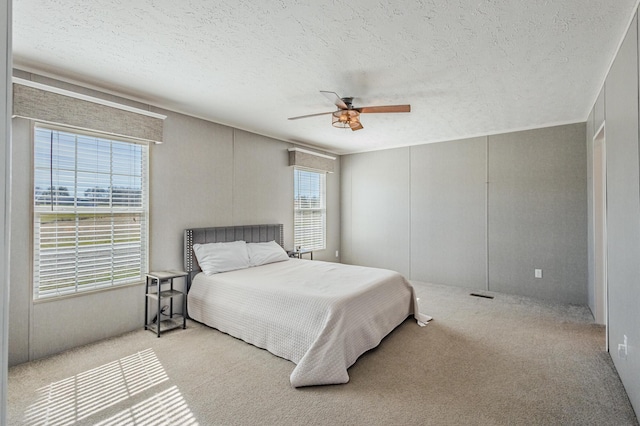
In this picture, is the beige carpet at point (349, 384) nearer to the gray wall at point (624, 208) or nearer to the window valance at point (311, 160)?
the gray wall at point (624, 208)

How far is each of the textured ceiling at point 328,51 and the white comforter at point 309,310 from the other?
2.02m

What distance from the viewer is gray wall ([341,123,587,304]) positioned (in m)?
4.50

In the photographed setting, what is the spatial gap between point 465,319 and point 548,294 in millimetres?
1748

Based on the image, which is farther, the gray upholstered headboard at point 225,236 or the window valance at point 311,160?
the window valance at point 311,160

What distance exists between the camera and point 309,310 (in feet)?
9.24

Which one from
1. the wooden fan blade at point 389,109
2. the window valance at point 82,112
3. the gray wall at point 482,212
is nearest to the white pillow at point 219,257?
the window valance at point 82,112

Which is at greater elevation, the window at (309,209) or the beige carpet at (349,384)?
the window at (309,209)

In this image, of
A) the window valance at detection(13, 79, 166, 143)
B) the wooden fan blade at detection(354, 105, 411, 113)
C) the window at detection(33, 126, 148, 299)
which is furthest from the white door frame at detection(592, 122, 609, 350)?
the window at detection(33, 126, 148, 299)

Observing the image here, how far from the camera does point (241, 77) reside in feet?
9.84

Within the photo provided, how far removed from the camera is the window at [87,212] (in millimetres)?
2889

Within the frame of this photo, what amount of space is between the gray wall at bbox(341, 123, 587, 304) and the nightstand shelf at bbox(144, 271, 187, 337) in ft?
12.7

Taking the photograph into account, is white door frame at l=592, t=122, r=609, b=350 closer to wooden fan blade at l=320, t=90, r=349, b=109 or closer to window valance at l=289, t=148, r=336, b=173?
wooden fan blade at l=320, t=90, r=349, b=109

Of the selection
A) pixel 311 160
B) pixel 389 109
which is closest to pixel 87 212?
pixel 389 109

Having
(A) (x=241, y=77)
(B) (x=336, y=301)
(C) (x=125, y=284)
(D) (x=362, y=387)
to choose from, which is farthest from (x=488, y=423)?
(C) (x=125, y=284)
